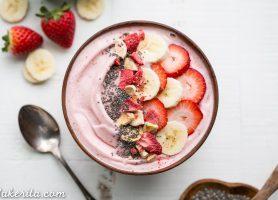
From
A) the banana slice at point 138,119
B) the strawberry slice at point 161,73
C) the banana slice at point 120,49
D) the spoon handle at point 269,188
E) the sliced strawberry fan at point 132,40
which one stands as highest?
the sliced strawberry fan at point 132,40

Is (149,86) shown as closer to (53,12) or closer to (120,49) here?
(120,49)

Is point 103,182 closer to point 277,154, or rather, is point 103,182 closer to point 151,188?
point 151,188

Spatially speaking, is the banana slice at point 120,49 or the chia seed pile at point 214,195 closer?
the banana slice at point 120,49

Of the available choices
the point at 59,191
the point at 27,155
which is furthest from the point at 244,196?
the point at 27,155

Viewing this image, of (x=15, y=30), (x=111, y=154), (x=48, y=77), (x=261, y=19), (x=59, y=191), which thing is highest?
(x=261, y=19)

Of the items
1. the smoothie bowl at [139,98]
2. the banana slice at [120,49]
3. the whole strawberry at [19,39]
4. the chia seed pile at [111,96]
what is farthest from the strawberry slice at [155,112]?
the whole strawberry at [19,39]

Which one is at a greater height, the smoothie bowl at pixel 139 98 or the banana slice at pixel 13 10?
the banana slice at pixel 13 10

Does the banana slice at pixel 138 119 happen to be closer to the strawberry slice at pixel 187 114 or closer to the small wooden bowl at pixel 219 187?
the strawberry slice at pixel 187 114

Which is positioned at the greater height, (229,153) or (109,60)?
(109,60)
